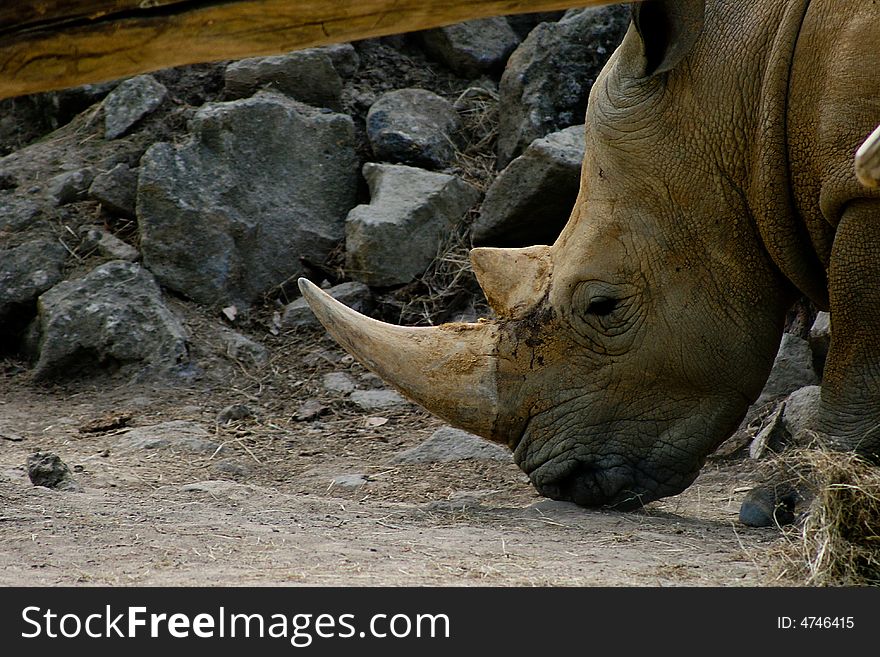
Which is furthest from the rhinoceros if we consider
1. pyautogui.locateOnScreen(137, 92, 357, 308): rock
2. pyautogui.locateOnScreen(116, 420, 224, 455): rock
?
pyautogui.locateOnScreen(137, 92, 357, 308): rock

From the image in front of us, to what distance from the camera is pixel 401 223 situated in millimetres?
9266

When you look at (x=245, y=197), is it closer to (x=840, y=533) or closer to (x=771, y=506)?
(x=771, y=506)

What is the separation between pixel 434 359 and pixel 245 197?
425 cm

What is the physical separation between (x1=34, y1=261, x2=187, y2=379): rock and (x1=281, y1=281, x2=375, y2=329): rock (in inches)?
30.2

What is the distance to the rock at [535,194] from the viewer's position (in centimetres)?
866

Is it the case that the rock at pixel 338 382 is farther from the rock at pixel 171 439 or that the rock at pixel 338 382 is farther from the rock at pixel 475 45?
the rock at pixel 475 45

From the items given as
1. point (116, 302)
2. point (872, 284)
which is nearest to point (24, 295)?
point (116, 302)

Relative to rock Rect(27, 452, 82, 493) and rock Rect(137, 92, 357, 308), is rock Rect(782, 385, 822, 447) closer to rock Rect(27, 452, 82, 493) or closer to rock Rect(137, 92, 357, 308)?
rock Rect(27, 452, 82, 493)

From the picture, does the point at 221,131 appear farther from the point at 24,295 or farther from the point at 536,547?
the point at 536,547

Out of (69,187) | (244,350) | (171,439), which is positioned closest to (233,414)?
(171,439)

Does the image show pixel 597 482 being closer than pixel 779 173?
No

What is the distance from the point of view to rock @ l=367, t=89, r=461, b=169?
9828 millimetres

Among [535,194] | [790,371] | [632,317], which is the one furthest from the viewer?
[535,194]

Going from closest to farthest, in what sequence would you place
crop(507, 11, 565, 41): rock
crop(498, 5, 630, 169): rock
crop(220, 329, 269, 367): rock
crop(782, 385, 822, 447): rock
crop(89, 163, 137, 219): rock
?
crop(782, 385, 822, 447): rock, crop(220, 329, 269, 367): rock, crop(498, 5, 630, 169): rock, crop(89, 163, 137, 219): rock, crop(507, 11, 565, 41): rock
